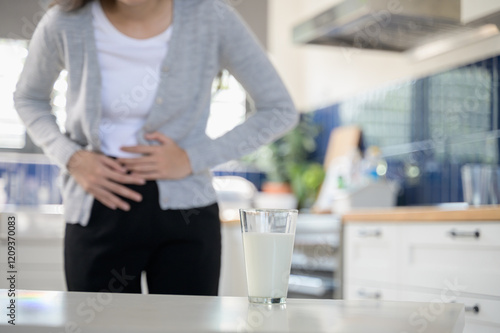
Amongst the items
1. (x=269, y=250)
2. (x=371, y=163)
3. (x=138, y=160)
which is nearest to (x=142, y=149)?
(x=138, y=160)

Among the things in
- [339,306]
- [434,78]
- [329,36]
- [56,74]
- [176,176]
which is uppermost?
[329,36]

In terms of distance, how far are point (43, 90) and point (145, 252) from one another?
38cm

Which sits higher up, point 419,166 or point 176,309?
point 419,166

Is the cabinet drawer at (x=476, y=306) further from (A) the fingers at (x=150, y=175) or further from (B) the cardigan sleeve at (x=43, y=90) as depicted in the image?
(B) the cardigan sleeve at (x=43, y=90)

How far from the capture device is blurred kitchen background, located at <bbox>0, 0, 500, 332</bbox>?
2.31 m

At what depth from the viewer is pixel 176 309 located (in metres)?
0.57

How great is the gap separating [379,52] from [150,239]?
2.65 meters

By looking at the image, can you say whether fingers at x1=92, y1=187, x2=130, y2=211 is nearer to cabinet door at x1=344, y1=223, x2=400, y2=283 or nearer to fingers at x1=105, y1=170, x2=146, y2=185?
fingers at x1=105, y1=170, x2=146, y2=185

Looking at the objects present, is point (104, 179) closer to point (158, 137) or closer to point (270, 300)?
point (158, 137)

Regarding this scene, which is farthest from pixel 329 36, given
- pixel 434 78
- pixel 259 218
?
pixel 259 218

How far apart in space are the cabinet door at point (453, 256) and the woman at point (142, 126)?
103 cm

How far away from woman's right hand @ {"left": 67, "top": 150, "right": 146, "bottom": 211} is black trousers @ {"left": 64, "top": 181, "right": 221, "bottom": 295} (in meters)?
0.02

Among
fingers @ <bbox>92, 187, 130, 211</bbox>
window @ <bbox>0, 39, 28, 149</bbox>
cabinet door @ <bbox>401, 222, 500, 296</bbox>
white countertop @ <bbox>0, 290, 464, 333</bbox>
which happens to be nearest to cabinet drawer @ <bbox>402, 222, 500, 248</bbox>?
cabinet door @ <bbox>401, 222, 500, 296</bbox>

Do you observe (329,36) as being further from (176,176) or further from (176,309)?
(176,309)
